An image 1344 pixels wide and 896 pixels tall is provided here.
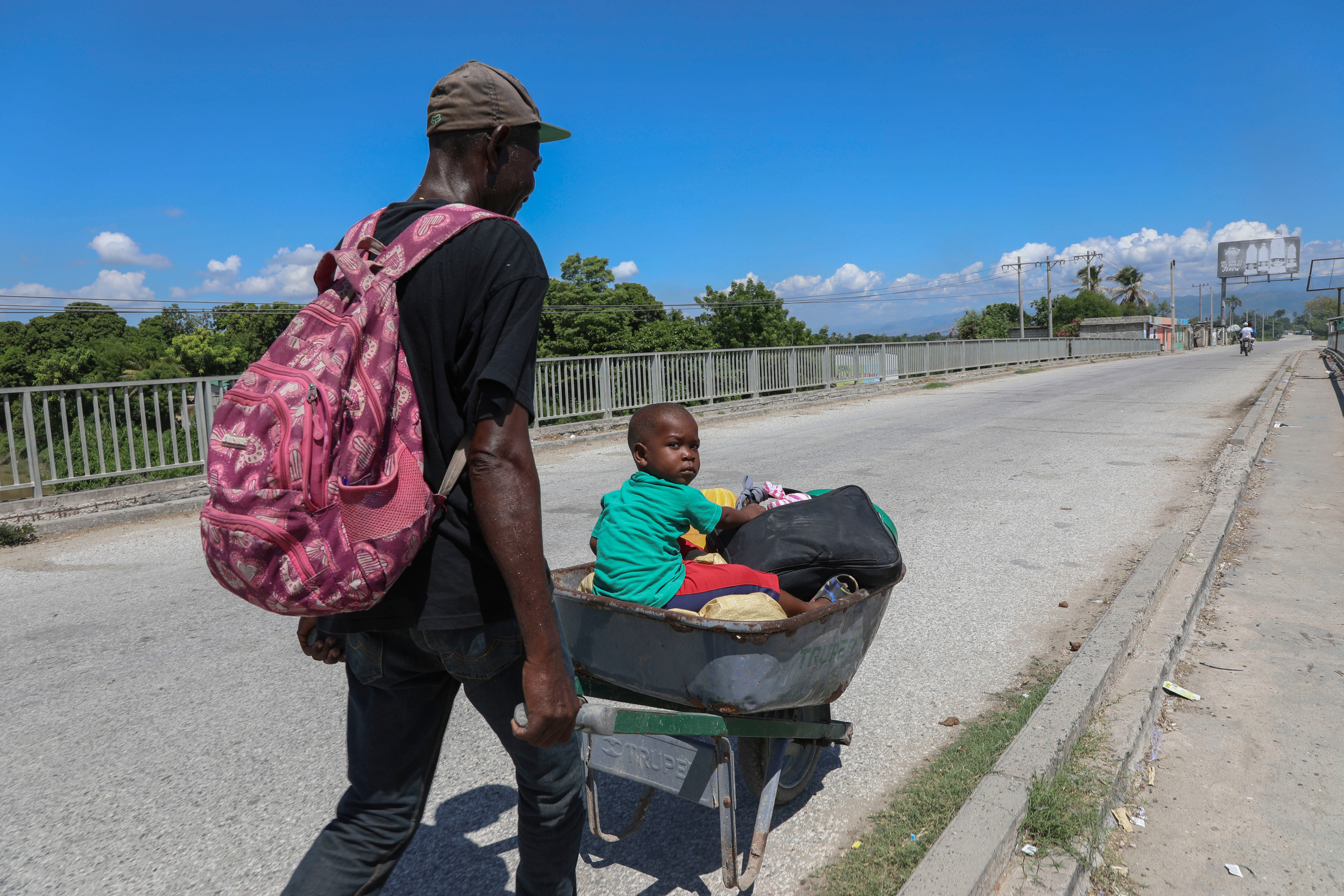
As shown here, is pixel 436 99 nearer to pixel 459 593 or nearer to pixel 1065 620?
pixel 459 593

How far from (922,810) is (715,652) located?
1.08 meters

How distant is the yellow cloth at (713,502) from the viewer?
10.3 ft

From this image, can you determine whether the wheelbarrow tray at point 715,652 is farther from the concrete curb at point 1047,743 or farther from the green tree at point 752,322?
the green tree at point 752,322

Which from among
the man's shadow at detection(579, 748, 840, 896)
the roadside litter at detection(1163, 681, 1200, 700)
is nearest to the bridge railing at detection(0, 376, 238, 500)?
the man's shadow at detection(579, 748, 840, 896)

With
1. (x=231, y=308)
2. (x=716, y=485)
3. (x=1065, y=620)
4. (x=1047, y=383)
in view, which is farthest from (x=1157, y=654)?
(x=231, y=308)

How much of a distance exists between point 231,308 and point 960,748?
144 feet

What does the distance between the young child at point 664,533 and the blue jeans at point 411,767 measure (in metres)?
0.84

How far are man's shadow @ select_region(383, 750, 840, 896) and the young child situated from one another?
721 millimetres

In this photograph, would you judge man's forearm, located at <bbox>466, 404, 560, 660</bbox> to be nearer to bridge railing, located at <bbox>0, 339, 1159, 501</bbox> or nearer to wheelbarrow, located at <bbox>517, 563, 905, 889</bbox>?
wheelbarrow, located at <bbox>517, 563, 905, 889</bbox>

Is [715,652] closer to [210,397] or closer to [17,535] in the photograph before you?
[17,535]

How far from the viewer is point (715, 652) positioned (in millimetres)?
2217

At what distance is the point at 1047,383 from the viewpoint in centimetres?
2669

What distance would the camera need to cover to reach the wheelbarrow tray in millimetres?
2207

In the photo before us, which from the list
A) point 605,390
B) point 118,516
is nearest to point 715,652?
point 118,516
